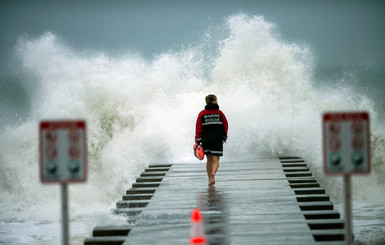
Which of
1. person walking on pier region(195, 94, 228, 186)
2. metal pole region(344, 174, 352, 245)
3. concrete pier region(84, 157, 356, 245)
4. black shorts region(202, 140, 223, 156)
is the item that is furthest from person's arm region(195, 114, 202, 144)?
metal pole region(344, 174, 352, 245)

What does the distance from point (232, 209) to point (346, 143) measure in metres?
3.91

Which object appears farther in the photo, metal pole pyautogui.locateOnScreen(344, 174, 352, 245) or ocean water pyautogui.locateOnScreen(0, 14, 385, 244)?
ocean water pyautogui.locateOnScreen(0, 14, 385, 244)

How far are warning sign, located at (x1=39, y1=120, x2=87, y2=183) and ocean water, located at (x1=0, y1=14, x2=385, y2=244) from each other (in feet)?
10.5

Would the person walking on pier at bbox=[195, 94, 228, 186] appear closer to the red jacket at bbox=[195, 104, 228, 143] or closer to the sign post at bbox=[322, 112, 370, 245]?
the red jacket at bbox=[195, 104, 228, 143]

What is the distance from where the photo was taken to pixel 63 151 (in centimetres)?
519

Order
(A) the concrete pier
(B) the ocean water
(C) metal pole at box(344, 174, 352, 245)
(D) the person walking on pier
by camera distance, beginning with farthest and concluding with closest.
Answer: (B) the ocean water < (D) the person walking on pier < (A) the concrete pier < (C) metal pole at box(344, 174, 352, 245)

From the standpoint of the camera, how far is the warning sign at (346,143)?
17.0 ft

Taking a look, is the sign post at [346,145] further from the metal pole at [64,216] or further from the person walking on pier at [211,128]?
the person walking on pier at [211,128]

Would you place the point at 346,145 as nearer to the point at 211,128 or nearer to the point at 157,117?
the point at 211,128

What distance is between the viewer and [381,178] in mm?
17391

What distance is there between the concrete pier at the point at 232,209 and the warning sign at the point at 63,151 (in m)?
2.06

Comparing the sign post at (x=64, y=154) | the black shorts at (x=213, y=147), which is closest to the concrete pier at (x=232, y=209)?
the black shorts at (x=213, y=147)

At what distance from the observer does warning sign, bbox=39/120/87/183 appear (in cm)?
517

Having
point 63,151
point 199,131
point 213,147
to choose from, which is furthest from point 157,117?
point 63,151
